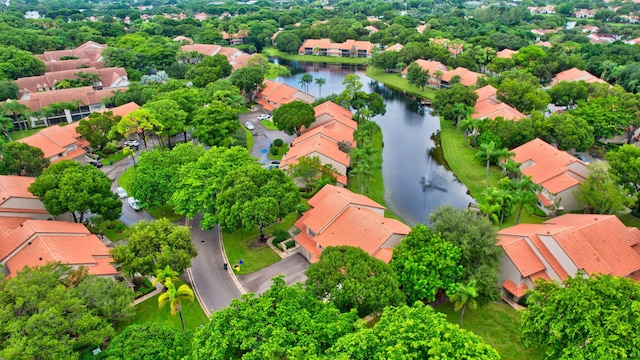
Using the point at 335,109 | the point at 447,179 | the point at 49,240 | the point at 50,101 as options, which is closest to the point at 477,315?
the point at 447,179

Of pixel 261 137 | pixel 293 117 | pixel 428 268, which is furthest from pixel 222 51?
pixel 428 268

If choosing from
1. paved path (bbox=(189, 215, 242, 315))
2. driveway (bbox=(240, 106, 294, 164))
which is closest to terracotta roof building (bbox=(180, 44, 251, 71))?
driveway (bbox=(240, 106, 294, 164))

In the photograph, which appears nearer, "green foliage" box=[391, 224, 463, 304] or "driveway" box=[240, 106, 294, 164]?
"green foliage" box=[391, 224, 463, 304]

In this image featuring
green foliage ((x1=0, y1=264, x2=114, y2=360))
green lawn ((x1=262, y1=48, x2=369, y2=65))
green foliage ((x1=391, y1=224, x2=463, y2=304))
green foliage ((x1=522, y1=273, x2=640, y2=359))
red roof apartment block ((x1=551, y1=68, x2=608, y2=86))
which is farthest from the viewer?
green lawn ((x1=262, y1=48, x2=369, y2=65))

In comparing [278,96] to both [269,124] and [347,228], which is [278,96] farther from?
[347,228]

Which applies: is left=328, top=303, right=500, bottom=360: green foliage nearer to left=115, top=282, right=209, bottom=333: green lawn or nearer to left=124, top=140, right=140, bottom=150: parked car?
left=115, top=282, right=209, bottom=333: green lawn

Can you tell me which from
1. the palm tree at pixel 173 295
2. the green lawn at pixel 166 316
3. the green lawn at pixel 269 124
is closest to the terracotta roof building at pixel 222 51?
the green lawn at pixel 269 124
